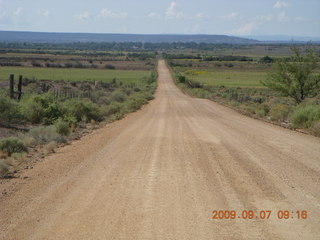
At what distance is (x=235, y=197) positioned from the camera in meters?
8.52

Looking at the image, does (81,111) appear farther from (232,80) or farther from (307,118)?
(232,80)

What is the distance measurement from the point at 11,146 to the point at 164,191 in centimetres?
746

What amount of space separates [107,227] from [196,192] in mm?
2442

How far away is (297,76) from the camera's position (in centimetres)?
3453

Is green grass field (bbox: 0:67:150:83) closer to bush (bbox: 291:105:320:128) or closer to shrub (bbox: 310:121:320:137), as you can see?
bush (bbox: 291:105:320:128)

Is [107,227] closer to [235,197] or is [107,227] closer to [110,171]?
[235,197]

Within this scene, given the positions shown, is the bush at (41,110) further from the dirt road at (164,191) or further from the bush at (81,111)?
the dirt road at (164,191)
